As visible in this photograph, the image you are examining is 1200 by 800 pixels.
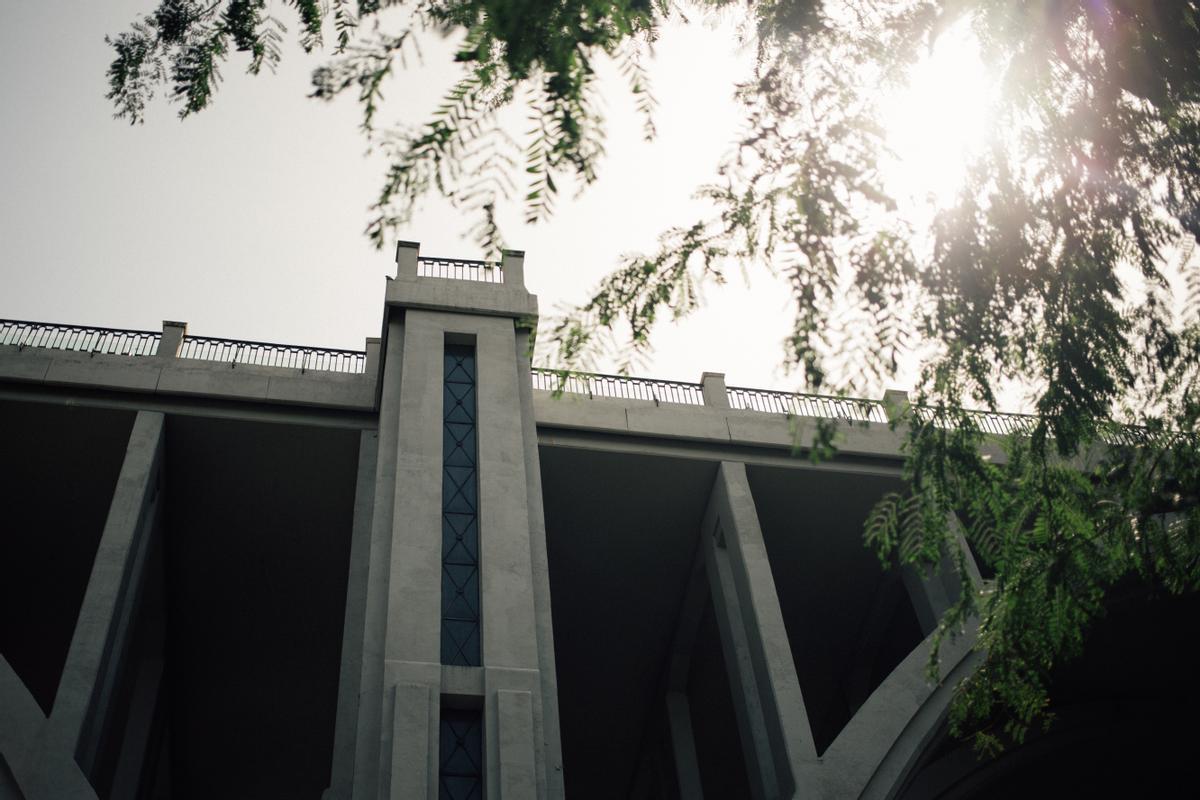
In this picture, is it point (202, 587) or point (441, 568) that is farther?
point (202, 587)

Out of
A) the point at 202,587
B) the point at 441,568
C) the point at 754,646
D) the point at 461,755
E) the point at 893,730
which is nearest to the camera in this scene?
the point at 461,755

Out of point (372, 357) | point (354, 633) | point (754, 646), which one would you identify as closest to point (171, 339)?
point (372, 357)

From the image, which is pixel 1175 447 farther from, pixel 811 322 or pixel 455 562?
pixel 455 562

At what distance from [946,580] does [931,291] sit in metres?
10.3

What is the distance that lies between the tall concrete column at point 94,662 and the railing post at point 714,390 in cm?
839

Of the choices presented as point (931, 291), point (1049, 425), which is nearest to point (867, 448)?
point (1049, 425)

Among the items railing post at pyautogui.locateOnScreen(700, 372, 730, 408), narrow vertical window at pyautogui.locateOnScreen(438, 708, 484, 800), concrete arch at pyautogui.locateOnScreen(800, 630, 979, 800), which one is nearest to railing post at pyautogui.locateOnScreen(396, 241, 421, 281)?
railing post at pyautogui.locateOnScreen(700, 372, 730, 408)

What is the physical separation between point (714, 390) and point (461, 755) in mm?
8574

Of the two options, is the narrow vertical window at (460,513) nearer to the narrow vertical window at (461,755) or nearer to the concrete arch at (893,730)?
the narrow vertical window at (461,755)

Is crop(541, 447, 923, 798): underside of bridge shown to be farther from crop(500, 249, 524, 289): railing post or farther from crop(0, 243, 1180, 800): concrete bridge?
crop(500, 249, 524, 289): railing post

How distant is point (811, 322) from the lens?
6.33 metres

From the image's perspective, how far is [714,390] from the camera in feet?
59.7

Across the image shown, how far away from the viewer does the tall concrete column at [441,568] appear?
10.9 meters

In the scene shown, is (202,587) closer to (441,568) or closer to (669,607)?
(441,568)
